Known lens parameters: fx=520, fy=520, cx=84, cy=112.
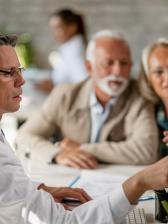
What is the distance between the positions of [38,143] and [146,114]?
1.82 ft

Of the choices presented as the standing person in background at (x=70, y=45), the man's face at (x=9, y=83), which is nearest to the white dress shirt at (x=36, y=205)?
the man's face at (x=9, y=83)

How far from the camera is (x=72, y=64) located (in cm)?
460

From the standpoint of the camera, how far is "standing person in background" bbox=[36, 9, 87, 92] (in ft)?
14.9

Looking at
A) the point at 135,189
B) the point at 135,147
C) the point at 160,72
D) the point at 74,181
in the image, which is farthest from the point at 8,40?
the point at 160,72

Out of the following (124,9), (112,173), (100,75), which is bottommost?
(112,173)

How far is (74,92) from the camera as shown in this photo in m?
2.75

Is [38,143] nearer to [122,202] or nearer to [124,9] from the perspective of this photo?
[122,202]

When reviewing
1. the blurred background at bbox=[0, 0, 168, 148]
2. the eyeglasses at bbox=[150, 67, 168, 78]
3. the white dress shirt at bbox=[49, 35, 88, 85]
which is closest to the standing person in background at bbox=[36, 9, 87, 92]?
the white dress shirt at bbox=[49, 35, 88, 85]

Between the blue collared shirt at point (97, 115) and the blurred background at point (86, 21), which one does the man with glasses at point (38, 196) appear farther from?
the blurred background at point (86, 21)

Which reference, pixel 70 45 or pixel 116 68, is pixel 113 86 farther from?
pixel 70 45

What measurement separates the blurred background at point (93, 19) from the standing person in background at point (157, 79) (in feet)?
8.21

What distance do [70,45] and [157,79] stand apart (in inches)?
85.6

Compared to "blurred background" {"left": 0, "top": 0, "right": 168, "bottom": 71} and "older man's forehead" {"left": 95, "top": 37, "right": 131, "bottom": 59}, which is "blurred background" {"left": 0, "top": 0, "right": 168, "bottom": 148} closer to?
"blurred background" {"left": 0, "top": 0, "right": 168, "bottom": 71}


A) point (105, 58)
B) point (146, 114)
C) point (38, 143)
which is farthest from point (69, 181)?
point (105, 58)
